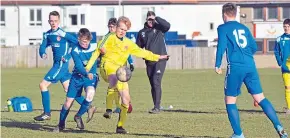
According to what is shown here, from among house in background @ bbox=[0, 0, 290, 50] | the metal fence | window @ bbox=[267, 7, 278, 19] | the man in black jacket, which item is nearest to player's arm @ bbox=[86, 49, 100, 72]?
the man in black jacket

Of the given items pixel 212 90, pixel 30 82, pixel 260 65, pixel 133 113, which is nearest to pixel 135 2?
pixel 260 65

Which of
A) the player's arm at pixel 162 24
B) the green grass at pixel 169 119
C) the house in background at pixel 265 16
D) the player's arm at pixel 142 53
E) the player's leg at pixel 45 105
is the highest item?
the house in background at pixel 265 16

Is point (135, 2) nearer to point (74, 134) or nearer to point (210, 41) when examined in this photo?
point (210, 41)

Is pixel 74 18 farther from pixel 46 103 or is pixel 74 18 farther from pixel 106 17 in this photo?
pixel 46 103

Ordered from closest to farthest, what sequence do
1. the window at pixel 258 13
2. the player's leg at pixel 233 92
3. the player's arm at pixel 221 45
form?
1. the player's arm at pixel 221 45
2. the player's leg at pixel 233 92
3. the window at pixel 258 13

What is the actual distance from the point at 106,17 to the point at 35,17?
20.2 ft

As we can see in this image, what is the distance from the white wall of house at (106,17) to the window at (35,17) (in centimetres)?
8

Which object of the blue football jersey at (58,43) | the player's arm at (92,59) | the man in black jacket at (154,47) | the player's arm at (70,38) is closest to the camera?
the player's arm at (92,59)

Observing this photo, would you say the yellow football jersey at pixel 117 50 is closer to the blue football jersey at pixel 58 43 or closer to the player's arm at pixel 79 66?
the player's arm at pixel 79 66

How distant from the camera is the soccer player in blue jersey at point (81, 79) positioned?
577 inches

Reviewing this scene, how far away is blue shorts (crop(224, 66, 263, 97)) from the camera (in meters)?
12.9

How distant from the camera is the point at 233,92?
13.0 metres

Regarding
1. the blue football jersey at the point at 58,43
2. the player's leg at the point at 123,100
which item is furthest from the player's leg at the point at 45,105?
the player's leg at the point at 123,100

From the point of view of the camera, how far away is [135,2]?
76125 mm
